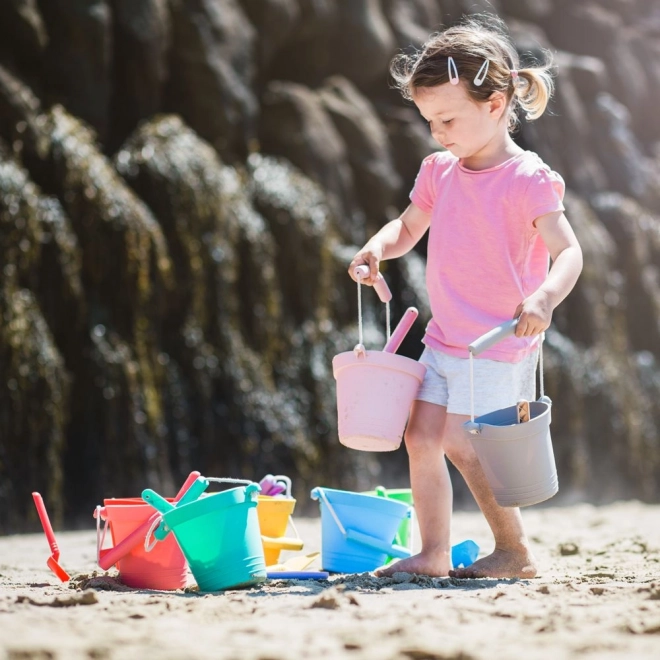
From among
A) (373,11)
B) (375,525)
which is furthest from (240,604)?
(373,11)

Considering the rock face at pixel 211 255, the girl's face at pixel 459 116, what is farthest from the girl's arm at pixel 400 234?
the rock face at pixel 211 255

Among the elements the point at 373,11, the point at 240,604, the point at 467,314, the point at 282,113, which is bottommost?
the point at 240,604

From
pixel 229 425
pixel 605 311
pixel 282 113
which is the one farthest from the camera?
pixel 605 311

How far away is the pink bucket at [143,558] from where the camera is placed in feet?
10.0

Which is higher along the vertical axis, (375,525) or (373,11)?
(373,11)

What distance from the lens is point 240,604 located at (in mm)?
2479

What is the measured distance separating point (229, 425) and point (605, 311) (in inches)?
203

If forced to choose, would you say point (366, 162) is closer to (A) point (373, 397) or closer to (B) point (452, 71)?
(B) point (452, 71)

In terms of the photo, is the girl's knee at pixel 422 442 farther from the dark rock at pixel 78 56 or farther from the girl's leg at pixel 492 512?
the dark rock at pixel 78 56

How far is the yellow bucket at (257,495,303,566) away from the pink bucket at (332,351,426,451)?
46 centimetres

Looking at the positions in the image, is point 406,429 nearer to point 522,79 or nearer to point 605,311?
point 522,79

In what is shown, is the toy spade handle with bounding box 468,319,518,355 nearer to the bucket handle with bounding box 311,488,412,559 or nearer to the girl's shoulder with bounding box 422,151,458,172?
the bucket handle with bounding box 311,488,412,559

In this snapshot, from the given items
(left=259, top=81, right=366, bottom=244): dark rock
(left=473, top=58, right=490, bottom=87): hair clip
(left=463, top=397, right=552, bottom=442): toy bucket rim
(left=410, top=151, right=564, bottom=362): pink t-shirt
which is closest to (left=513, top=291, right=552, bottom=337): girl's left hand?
(left=463, top=397, right=552, bottom=442): toy bucket rim

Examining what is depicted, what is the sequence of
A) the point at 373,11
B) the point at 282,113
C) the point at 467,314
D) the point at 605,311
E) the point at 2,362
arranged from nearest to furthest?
the point at 467,314, the point at 2,362, the point at 282,113, the point at 373,11, the point at 605,311
